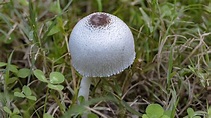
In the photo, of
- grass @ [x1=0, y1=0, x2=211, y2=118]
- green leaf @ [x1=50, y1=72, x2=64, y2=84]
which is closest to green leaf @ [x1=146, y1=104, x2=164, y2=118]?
grass @ [x1=0, y1=0, x2=211, y2=118]

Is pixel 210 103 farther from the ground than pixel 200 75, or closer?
closer

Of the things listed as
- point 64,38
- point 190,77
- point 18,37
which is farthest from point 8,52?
point 190,77

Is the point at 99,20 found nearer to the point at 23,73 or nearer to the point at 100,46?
the point at 100,46

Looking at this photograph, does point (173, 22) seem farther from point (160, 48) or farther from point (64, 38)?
point (64, 38)

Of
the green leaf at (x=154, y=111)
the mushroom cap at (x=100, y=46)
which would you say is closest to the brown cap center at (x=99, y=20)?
the mushroom cap at (x=100, y=46)

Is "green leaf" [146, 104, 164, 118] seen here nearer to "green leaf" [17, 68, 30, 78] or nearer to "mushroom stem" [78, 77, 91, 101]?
"mushroom stem" [78, 77, 91, 101]

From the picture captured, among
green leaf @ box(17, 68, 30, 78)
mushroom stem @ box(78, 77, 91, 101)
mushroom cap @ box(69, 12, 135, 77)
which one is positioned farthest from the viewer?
green leaf @ box(17, 68, 30, 78)
